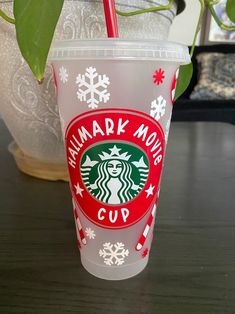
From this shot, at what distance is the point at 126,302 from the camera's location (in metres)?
0.23

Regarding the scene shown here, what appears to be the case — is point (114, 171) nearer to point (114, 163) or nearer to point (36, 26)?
point (114, 163)

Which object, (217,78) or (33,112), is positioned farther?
(217,78)

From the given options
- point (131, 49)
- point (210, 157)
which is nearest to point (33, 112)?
point (131, 49)

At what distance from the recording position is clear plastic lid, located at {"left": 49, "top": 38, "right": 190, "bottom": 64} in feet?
0.70

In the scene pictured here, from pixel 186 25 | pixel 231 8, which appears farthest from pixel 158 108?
pixel 186 25

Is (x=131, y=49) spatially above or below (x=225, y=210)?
above

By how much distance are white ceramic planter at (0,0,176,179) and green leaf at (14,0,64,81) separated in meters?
0.13

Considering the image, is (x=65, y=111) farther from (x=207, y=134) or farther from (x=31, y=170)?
(x=207, y=134)

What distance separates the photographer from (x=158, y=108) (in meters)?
0.24

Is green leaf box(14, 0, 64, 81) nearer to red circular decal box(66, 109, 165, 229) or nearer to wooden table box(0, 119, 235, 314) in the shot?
red circular decal box(66, 109, 165, 229)

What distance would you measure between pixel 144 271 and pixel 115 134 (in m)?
0.12

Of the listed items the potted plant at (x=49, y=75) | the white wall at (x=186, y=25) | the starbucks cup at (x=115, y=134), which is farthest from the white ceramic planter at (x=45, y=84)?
the white wall at (x=186, y=25)

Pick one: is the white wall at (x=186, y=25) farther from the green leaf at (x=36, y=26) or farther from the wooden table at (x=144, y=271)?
the green leaf at (x=36, y=26)

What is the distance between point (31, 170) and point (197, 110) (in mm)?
1518
